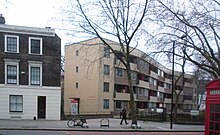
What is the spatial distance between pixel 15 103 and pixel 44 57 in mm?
6111

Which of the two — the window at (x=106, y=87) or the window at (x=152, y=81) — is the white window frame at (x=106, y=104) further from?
the window at (x=152, y=81)

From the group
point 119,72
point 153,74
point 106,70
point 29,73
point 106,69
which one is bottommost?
point 29,73

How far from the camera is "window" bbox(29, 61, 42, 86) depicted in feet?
132

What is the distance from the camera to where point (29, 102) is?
39625 mm

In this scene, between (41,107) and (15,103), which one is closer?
(15,103)

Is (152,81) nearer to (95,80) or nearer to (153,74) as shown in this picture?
(153,74)

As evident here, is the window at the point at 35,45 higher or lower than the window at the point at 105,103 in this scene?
higher

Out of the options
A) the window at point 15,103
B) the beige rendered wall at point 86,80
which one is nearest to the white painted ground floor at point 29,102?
the window at point 15,103

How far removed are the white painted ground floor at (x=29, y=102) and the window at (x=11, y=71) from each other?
0.68 meters

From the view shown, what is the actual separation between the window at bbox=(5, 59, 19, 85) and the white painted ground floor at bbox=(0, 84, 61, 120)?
0.68 meters

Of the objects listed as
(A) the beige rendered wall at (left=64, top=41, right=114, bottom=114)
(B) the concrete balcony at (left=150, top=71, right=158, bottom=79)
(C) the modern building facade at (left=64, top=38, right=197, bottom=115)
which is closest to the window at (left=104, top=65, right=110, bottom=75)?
(C) the modern building facade at (left=64, top=38, right=197, bottom=115)

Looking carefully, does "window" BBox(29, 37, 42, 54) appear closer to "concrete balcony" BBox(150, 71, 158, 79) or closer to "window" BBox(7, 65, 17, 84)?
"window" BBox(7, 65, 17, 84)

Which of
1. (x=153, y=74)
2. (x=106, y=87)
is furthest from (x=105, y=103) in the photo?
(x=153, y=74)

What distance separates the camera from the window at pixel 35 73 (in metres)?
40.2
